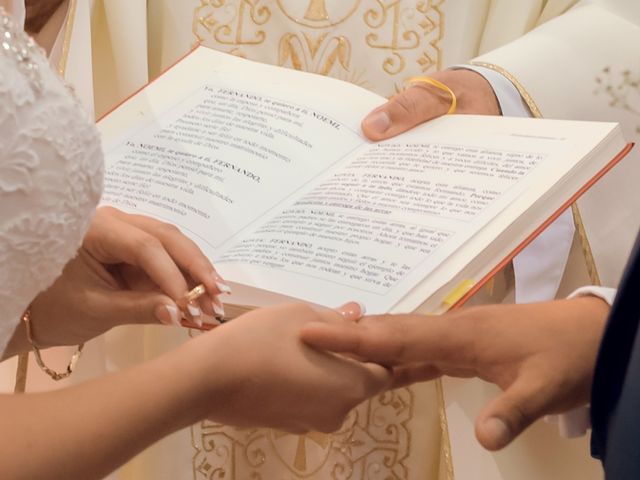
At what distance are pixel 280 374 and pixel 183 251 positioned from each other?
20 centimetres

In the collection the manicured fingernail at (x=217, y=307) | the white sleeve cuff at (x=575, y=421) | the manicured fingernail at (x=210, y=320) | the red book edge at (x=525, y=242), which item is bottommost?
the white sleeve cuff at (x=575, y=421)

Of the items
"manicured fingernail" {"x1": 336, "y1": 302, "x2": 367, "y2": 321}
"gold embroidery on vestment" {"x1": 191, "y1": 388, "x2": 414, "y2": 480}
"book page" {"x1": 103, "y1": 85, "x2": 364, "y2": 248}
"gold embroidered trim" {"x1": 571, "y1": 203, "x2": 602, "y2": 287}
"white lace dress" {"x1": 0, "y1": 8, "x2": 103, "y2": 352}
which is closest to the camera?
"white lace dress" {"x1": 0, "y1": 8, "x2": 103, "y2": 352}

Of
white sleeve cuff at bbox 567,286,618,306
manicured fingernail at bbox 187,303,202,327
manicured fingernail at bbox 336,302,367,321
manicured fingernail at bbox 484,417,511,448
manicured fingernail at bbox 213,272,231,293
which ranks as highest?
white sleeve cuff at bbox 567,286,618,306

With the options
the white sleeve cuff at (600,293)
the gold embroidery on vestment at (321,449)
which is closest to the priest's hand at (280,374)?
the white sleeve cuff at (600,293)

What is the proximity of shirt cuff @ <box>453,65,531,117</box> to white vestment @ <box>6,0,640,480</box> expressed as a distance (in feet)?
0.04

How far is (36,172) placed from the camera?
0.72 meters

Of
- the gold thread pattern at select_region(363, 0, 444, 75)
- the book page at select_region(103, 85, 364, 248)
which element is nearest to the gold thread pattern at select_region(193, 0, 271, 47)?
the gold thread pattern at select_region(363, 0, 444, 75)

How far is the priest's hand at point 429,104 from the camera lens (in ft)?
3.62

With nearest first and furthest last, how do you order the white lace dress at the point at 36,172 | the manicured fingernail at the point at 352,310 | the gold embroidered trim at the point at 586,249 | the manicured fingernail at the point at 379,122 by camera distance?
the white lace dress at the point at 36,172 → the manicured fingernail at the point at 352,310 → the manicured fingernail at the point at 379,122 → the gold embroidered trim at the point at 586,249

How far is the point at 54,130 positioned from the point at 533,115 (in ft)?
2.52

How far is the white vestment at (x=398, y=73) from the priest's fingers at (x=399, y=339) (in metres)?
0.48

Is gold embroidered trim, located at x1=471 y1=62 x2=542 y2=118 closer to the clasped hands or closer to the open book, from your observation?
the open book

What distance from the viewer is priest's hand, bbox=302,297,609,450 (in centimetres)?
79

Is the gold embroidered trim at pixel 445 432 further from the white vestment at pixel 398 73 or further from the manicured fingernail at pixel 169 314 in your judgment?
the manicured fingernail at pixel 169 314
